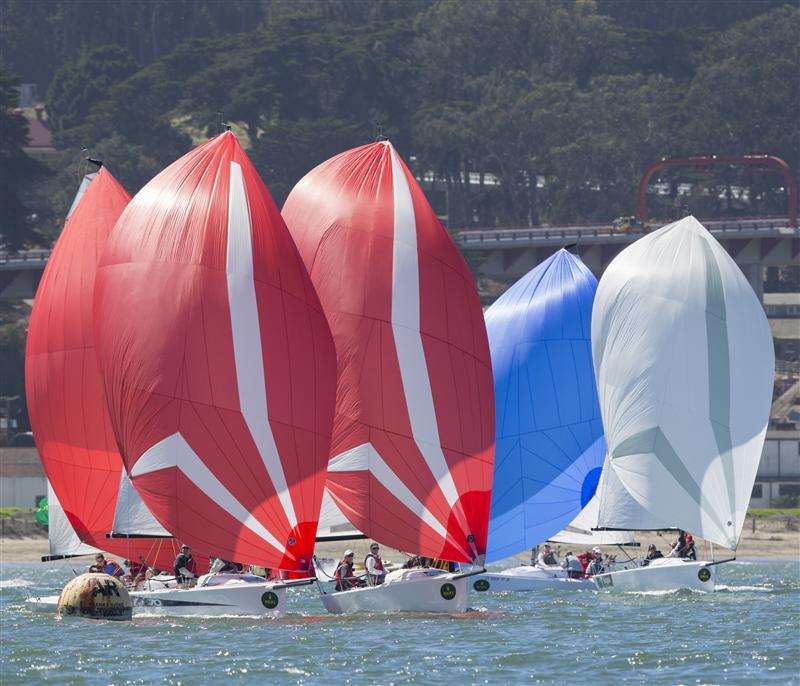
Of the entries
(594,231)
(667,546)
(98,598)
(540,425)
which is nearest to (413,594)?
(98,598)

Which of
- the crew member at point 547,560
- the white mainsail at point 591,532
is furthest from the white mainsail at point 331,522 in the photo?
the crew member at point 547,560

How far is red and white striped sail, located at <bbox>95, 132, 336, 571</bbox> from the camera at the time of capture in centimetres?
3294

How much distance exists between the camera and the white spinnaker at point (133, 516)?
3541 cm

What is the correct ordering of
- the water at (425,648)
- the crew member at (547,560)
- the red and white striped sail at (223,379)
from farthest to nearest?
1. the crew member at (547,560)
2. the red and white striped sail at (223,379)
3. the water at (425,648)

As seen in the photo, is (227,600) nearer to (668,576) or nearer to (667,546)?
(668,576)

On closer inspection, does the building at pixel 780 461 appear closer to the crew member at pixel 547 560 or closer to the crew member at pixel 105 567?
the crew member at pixel 547 560

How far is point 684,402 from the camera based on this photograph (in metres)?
41.2

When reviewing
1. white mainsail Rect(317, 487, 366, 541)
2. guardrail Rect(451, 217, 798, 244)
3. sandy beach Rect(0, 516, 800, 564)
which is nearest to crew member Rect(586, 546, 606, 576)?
white mainsail Rect(317, 487, 366, 541)

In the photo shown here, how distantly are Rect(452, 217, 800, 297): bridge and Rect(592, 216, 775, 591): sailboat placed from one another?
58.9 meters

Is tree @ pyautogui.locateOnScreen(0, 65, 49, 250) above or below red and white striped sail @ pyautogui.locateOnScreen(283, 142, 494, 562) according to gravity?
above

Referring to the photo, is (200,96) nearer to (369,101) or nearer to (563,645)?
(369,101)

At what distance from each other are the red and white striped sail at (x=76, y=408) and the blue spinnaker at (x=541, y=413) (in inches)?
358

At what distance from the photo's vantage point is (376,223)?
35625mm

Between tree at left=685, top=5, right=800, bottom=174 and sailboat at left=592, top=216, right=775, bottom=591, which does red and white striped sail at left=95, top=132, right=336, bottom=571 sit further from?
tree at left=685, top=5, right=800, bottom=174
